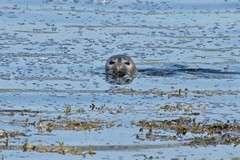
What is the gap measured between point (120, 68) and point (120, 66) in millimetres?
100

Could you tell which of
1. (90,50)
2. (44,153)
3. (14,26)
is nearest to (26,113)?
(44,153)

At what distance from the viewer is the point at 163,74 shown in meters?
18.5

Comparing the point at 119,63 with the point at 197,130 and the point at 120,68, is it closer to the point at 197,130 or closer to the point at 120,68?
the point at 120,68

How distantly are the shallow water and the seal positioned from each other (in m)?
0.19

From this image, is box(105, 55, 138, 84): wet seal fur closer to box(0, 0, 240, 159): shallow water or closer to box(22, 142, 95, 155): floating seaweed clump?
box(0, 0, 240, 159): shallow water

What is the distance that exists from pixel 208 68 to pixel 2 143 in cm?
727

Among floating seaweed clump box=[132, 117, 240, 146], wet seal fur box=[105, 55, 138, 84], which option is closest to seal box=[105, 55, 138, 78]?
wet seal fur box=[105, 55, 138, 84]

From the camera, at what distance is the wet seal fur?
18.6m

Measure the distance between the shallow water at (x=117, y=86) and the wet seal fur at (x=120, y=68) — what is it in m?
0.18

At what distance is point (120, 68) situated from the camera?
1880 cm

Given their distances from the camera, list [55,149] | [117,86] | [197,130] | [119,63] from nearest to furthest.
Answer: [55,149]
[197,130]
[117,86]
[119,63]

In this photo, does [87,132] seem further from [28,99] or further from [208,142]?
[28,99]

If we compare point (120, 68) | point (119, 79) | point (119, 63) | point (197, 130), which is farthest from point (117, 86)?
point (197, 130)

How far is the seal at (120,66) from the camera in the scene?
18641 mm
